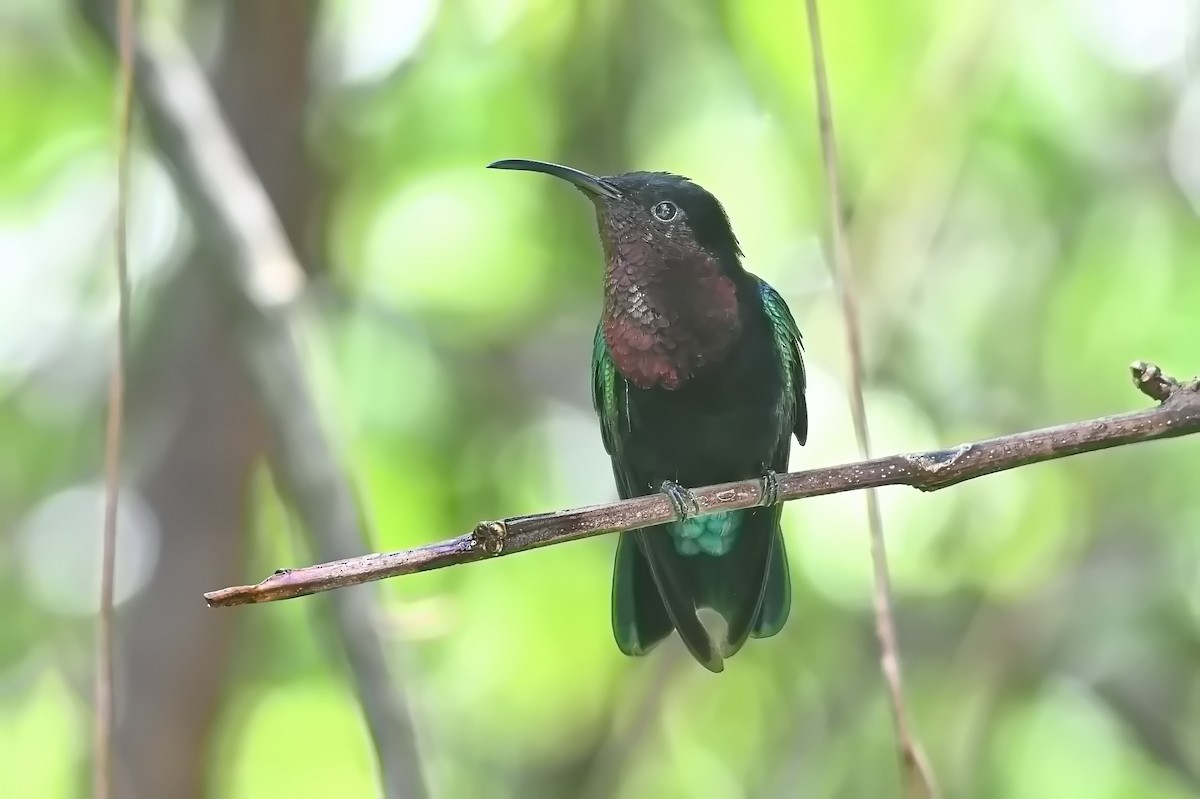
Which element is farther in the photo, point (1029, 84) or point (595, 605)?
point (1029, 84)

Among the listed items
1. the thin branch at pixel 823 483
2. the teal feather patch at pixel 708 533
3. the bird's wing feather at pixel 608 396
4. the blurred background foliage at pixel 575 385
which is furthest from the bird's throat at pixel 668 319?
the blurred background foliage at pixel 575 385

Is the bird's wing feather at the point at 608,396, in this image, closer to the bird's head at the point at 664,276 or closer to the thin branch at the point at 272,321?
the bird's head at the point at 664,276

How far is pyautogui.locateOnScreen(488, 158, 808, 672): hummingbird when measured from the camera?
132cm

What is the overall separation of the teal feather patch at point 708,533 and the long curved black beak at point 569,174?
1.39ft

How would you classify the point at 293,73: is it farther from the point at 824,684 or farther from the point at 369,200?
the point at 824,684

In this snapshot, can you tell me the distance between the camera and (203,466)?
9.25 feet

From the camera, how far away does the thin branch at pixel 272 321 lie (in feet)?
6.16

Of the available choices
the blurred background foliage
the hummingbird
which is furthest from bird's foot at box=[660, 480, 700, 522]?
the blurred background foliage

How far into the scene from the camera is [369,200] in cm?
336

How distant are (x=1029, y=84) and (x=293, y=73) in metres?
1.93

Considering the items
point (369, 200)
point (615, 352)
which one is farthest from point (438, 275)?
point (615, 352)

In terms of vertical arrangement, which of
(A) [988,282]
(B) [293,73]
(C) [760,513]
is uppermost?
(B) [293,73]

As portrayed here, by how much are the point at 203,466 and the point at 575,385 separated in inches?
38.7

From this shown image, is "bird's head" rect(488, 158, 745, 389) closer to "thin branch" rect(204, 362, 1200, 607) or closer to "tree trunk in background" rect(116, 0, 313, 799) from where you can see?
"thin branch" rect(204, 362, 1200, 607)
